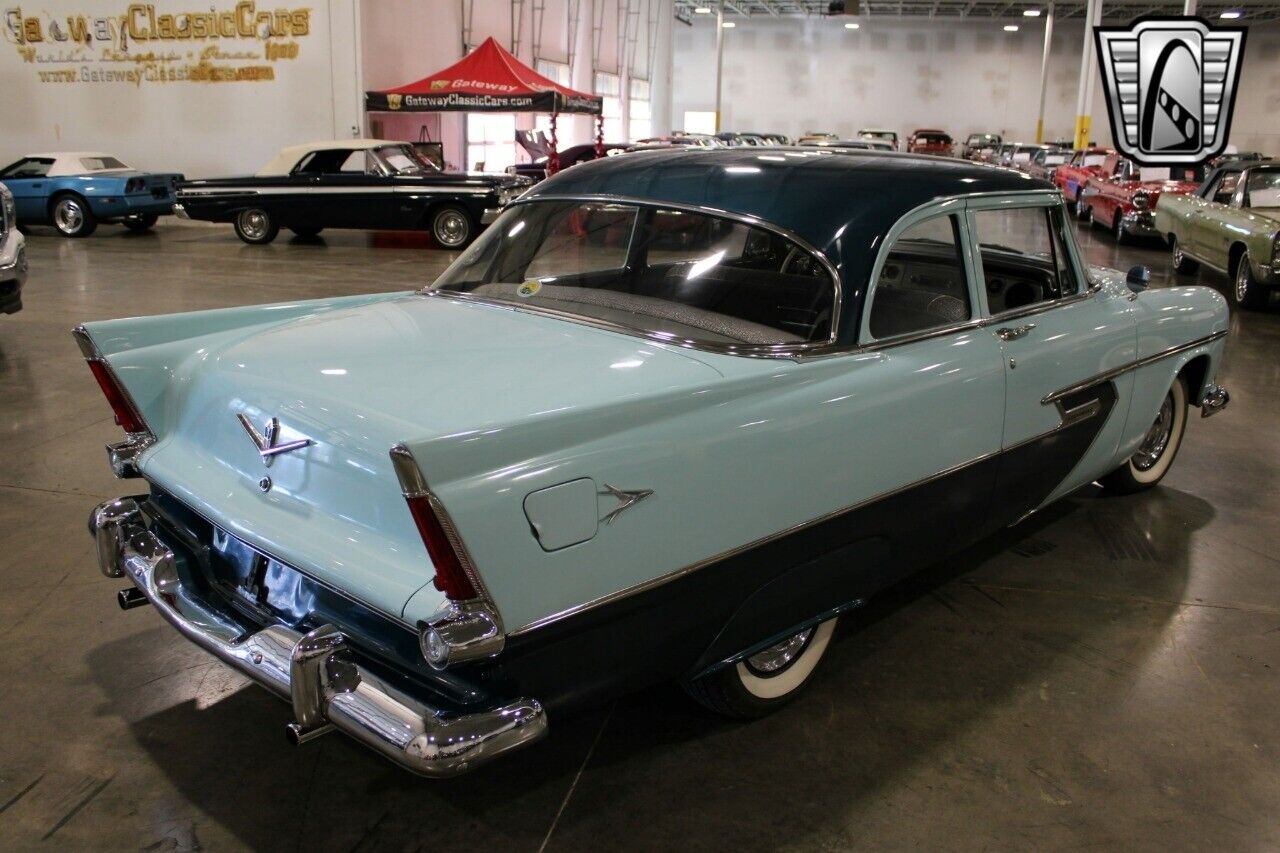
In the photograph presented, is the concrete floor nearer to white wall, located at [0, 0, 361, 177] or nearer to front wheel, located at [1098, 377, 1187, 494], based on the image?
front wheel, located at [1098, 377, 1187, 494]

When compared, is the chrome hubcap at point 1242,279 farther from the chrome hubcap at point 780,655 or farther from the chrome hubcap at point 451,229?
the chrome hubcap at point 451,229

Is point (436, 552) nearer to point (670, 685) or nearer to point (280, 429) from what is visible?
point (280, 429)

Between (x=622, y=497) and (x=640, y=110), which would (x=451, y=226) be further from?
(x=640, y=110)

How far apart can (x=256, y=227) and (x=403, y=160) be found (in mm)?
2324

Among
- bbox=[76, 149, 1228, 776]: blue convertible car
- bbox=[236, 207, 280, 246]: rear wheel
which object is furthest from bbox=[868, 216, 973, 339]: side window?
bbox=[236, 207, 280, 246]: rear wheel

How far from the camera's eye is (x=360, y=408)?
2.29 m

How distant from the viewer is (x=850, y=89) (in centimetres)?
4600

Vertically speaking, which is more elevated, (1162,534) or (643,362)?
(643,362)

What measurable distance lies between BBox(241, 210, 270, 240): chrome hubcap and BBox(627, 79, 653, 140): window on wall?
22.3 meters

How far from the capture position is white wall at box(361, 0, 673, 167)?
18562 millimetres

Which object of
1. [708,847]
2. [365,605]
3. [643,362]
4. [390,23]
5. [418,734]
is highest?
[390,23]

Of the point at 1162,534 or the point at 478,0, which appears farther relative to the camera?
the point at 478,0

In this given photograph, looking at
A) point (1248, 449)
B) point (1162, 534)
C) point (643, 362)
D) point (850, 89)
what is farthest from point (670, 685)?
point (850, 89)

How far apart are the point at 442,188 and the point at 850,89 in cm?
3657
